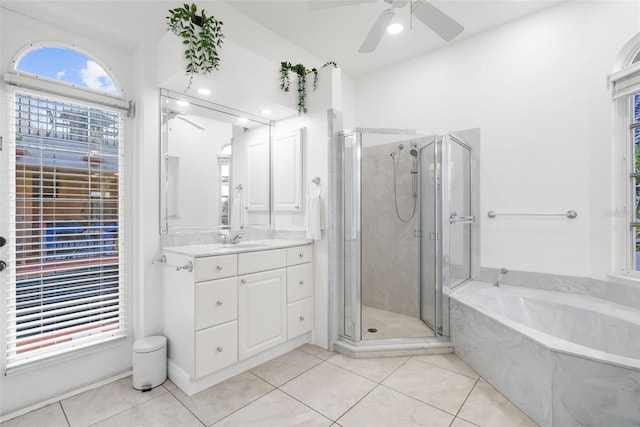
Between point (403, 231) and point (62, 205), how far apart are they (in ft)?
9.29

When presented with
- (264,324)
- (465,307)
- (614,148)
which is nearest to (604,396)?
(465,307)

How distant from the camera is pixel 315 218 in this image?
2662 millimetres

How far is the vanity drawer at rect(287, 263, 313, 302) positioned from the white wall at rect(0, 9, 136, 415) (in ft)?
3.97

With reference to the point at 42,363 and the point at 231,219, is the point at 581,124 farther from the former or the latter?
the point at 42,363

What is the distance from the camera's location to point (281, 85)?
8.72ft

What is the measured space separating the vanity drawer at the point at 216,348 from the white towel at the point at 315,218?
0.95 metres

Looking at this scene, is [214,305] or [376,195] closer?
[214,305]

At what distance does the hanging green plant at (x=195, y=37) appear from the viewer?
1.98m

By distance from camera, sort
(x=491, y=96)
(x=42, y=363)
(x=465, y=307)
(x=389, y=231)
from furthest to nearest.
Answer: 1. (x=389, y=231)
2. (x=491, y=96)
3. (x=465, y=307)
4. (x=42, y=363)

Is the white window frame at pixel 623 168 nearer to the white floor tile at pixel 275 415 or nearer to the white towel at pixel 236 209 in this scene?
the white floor tile at pixel 275 415

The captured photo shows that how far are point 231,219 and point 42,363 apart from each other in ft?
5.10

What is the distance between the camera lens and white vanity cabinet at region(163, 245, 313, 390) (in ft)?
6.58

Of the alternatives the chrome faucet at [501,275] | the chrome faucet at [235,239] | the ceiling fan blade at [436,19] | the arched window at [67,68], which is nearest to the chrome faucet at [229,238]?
the chrome faucet at [235,239]

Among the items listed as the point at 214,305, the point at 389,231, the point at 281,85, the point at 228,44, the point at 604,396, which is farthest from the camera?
the point at 389,231
